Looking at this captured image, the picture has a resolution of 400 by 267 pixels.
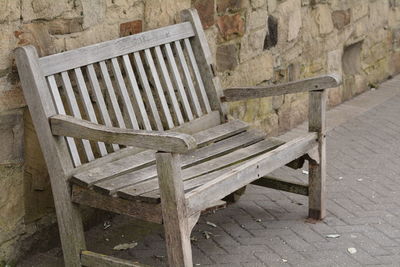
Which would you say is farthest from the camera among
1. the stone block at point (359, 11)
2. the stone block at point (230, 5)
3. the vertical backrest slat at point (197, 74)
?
the stone block at point (359, 11)

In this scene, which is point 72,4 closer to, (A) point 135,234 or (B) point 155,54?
(B) point 155,54

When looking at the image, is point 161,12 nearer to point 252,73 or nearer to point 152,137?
point 252,73

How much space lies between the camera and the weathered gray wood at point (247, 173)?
9.16ft

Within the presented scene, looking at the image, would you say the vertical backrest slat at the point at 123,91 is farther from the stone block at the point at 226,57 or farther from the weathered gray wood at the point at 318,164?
the stone block at the point at 226,57

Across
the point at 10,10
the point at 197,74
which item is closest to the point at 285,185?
the point at 197,74

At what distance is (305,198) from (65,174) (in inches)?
65.1

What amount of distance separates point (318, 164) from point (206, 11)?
3.97 ft

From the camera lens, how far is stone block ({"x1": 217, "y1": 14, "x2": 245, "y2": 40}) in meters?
4.37

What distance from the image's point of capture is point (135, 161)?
3.18 meters

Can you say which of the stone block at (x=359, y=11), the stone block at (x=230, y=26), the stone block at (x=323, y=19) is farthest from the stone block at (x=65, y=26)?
the stone block at (x=359, y=11)

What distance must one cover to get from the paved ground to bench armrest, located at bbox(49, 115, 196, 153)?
2.60ft

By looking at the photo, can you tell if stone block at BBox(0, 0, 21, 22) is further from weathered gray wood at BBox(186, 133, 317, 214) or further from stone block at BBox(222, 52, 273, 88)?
stone block at BBox(222, 52, 273, 88)

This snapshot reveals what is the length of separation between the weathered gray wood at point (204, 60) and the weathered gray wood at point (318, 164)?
1.66ft

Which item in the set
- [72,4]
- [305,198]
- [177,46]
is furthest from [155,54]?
[305,198]
